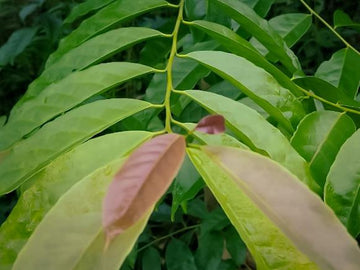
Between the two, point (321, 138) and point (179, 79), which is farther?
point (179, 79)

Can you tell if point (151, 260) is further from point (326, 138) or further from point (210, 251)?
point (326, 138)

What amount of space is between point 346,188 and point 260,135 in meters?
0.09

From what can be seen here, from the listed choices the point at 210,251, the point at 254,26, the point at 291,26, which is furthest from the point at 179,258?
the point at 254,26

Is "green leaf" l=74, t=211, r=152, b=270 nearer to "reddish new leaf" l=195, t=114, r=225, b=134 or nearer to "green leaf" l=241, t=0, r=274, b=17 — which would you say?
"reddish new leaf" l=195, t=114, r=225, b=134

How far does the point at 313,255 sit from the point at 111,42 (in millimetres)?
345

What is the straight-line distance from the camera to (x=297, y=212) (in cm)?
32

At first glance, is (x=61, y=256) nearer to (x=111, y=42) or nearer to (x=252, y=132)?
(x=252, y=132)

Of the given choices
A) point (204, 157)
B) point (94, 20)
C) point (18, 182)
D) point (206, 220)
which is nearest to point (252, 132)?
point (204, 157)

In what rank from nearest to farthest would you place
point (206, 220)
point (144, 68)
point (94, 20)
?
point (144, 68)
point (94, 20)
point (206, 220)

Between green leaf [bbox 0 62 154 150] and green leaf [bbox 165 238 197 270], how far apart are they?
708 millimetres

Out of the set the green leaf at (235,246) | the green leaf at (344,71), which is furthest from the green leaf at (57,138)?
the green leaf at (235,246)

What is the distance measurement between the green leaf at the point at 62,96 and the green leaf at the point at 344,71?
0.34m

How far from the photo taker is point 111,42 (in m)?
0.58

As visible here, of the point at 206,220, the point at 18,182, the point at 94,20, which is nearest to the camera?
the point at 18,182
